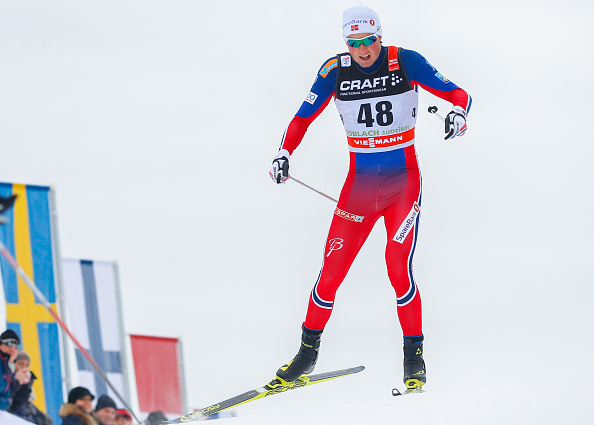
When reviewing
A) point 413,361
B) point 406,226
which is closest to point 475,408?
point 413,361

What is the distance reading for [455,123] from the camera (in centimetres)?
552

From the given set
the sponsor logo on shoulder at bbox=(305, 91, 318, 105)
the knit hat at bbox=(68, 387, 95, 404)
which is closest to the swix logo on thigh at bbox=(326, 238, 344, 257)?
the sponsor logo on shoulder at bbox=(305, 91, 318, 105)

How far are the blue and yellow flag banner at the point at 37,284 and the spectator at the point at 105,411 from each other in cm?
63

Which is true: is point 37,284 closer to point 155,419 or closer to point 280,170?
point 155,419

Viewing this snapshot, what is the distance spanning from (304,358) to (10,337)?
202 cm

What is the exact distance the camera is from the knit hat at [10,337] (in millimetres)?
5578

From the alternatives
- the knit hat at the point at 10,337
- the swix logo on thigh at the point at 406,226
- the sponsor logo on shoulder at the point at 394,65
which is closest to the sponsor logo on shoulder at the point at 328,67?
the sponsor logo on shoulder at the point at 394,65

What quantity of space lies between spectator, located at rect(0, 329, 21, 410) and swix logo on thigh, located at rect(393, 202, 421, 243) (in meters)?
2.58

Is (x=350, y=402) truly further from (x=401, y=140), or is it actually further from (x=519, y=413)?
(x=401, y=140)

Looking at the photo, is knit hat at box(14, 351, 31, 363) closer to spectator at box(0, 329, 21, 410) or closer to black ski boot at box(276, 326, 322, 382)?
spectator at box(0, 329, 21, 410)

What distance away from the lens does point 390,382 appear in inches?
712

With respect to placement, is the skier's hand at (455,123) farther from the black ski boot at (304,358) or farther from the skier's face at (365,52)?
the black ski boot at (304,358)

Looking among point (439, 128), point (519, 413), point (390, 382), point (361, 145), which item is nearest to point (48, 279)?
point (361, 145)

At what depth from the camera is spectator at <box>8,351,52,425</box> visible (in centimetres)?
516
